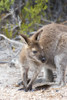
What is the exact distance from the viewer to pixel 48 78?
4.61m

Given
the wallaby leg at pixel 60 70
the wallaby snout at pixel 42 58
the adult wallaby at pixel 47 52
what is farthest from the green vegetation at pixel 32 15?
Result: the wallaby snout at pixel 42 58

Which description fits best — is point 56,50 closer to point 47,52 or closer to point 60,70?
point 47,52

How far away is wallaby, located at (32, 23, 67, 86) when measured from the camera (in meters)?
4.17

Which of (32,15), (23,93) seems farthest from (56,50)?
(32,15)

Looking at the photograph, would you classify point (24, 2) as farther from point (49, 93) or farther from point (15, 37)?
point (49, 93)

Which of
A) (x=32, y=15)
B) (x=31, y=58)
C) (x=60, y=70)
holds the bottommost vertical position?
(x=60, y=70)

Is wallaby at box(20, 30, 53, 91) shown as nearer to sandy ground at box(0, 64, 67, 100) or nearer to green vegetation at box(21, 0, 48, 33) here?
sandy ground at box(0, 64, 67, 100)

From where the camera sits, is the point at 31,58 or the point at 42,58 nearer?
the point at 42,58

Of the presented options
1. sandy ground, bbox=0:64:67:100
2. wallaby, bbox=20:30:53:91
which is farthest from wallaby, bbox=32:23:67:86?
sandy ground, bbox=0:64:67:100

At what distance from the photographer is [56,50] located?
167 inches

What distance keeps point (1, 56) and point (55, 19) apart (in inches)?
126

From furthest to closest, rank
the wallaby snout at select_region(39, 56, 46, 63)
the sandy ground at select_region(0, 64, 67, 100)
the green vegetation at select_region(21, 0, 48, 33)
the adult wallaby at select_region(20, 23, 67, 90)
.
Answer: the green vegetation at select_region(21, 0, 48, 33)
the adult wallaby at select_region(20, 23, 67, 90)
the wallaby snout at select_region(39, 56, 46, 63)
the sandy ground at select_region(0, 64, 67, 100)

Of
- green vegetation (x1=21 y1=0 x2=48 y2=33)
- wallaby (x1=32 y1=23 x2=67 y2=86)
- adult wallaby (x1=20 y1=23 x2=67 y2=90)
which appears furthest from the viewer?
green vegetation (x1=21 y1=0 x2=48 y2=33)

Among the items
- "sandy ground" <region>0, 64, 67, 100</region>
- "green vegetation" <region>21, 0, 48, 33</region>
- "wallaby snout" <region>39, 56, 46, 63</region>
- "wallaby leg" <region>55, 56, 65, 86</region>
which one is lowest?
"sandy ground" <region>0, 64, 67, 100</region>
